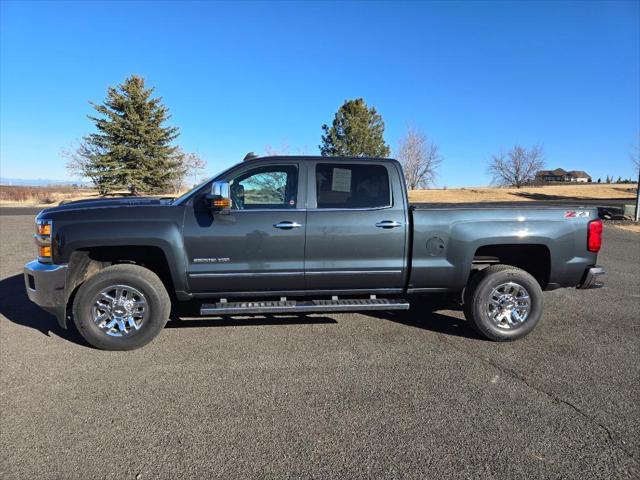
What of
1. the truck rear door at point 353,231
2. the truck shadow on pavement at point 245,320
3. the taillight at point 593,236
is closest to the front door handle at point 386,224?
the truck rear door at point 353,231

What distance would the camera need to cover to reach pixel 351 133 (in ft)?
118

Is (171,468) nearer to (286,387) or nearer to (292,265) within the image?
(286,387)

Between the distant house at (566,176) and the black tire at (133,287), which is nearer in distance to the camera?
the black tire at (133,287)

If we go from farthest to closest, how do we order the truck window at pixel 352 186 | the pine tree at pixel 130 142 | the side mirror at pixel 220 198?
the pine tree at pixel 130 142
the truck window at pixel 352 186
the side mirror at pixel 220 198

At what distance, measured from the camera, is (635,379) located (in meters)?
3.46

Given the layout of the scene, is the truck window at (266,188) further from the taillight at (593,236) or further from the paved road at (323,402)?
the taillight at (593,236)

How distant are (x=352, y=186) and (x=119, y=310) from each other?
271 centimetres

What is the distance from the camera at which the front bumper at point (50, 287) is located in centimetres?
382

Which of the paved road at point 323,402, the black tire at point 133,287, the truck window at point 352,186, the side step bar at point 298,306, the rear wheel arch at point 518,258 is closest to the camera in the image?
the paved road at point 323,402

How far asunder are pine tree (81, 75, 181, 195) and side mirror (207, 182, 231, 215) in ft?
102

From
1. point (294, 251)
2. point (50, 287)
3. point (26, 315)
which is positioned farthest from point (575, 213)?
point (26, 315)

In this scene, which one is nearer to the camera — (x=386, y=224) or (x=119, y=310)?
(x=119, y=310)

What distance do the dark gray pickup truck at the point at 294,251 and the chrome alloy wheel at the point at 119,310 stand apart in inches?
→ 0.4

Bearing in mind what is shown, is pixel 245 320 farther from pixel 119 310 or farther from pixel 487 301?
pixel 487 301
